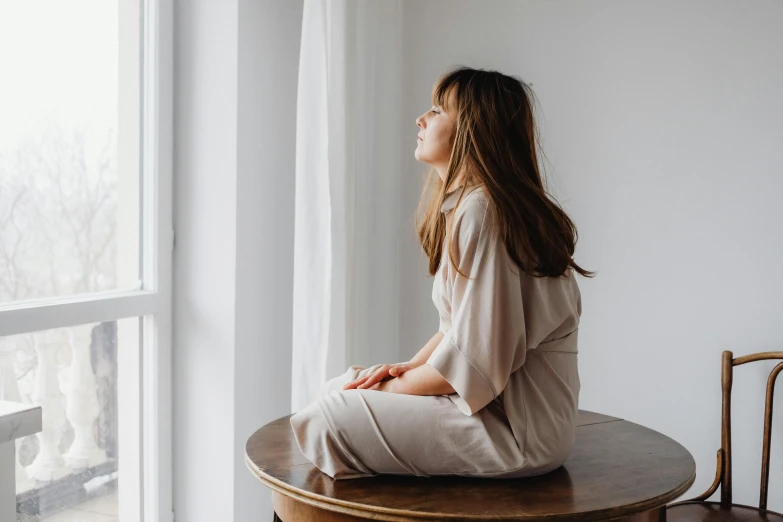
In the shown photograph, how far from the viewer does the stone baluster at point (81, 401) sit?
68.8 inches

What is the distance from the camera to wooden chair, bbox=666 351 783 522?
171cm

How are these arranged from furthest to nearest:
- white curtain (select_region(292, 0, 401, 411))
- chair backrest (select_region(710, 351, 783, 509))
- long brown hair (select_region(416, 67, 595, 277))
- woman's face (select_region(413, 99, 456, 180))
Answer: white curtain (select_region(292, 0, 401, 411))
chair backrest (select_region(710, 351, 783, 509))
woman's face (select_region(413, 99, 456, 180))
long brown hair (select_region(416, 67, 595, 277))

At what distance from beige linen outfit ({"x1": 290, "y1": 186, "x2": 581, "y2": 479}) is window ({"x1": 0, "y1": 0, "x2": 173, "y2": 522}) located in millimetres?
815

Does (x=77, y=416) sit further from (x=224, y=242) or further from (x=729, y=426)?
(x=729, y=426)

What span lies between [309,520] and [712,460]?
1.33 meters

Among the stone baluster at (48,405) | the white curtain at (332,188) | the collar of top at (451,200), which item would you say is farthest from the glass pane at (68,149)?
the collar of top at (451,200)

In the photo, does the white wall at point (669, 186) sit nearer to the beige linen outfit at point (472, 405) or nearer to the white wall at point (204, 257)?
the white wall at point (204, 257)

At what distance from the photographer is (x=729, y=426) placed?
185cm

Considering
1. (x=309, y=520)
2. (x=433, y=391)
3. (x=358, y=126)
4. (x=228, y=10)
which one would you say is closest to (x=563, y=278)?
(x=433, y=391)

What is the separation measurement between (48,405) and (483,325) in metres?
1.08

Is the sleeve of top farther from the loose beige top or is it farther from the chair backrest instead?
the chair backrest

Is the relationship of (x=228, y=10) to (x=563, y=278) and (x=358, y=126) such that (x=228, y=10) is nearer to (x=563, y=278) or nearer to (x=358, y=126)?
(x=358, y=126)

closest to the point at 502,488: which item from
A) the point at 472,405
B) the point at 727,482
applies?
the point at 472,405

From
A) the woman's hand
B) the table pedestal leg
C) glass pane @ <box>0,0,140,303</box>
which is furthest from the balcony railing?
the table pedestal leg
